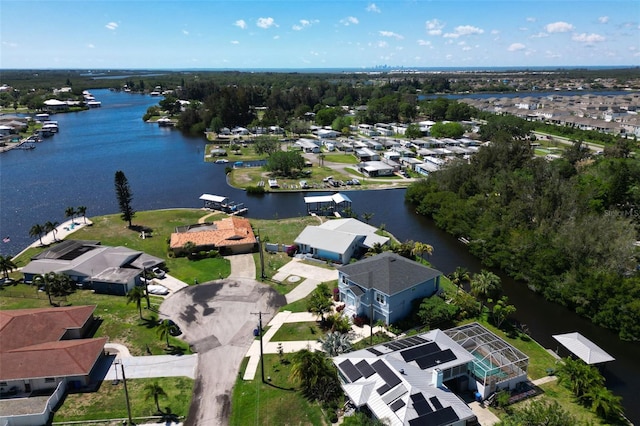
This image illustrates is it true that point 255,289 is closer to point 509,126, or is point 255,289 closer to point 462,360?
point 462,360

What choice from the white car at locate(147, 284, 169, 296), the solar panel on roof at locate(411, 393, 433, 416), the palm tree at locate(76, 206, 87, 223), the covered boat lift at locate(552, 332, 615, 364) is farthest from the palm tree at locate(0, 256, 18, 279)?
the covered boat lift at locate(552, 332, 615, 364)

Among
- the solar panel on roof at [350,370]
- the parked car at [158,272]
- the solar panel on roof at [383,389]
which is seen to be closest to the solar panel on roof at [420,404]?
the solar panel on roof at [383,389]

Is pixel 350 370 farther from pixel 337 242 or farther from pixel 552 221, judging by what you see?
pixel 552 221

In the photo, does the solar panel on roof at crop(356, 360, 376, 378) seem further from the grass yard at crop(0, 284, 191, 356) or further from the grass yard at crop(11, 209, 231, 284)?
the grass yard at crop(11, 209, 231, 284)

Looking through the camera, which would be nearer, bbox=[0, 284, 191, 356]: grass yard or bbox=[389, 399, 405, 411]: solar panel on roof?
bbox=[389, 399, 405, 411]: solar panel on roof

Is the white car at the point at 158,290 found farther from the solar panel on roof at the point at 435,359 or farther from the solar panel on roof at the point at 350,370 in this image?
the solar panel on roof at the point at 435,359

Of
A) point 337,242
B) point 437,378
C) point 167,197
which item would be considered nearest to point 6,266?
point 167,197
